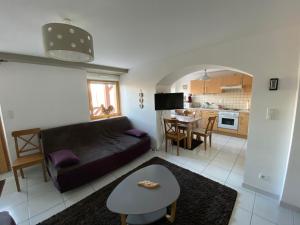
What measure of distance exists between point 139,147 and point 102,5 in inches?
104

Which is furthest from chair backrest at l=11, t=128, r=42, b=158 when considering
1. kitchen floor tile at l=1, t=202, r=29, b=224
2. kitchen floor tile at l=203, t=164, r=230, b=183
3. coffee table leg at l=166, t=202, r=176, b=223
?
kitchen floor tile at l=203, t=164, r=230, b=183

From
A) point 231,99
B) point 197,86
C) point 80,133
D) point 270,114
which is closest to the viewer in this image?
point 270,114

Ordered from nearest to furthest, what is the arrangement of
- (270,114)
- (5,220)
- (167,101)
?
(5,220), (270,114), (167,101)

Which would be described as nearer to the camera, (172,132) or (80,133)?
(80,133)

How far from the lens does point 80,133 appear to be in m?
3.19

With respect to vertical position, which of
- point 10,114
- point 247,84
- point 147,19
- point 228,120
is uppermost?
point 147,19

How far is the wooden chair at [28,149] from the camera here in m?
2.32

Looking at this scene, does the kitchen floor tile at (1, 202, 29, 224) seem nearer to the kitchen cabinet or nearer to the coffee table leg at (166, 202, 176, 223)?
the coffee table leg at (166, 202, 176, 223)

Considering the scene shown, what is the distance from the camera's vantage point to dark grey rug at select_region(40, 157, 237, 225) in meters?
1.62

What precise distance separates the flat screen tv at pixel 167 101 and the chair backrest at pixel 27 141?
101 inches

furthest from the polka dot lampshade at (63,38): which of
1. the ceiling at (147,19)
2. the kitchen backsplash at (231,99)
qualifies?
the kitchen backsplash at (231,99)

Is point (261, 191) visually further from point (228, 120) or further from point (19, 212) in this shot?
point (19, 212)

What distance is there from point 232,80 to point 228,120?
135 centimetres

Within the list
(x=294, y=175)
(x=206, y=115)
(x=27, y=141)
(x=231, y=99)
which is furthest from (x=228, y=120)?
(x=27, y=141)
